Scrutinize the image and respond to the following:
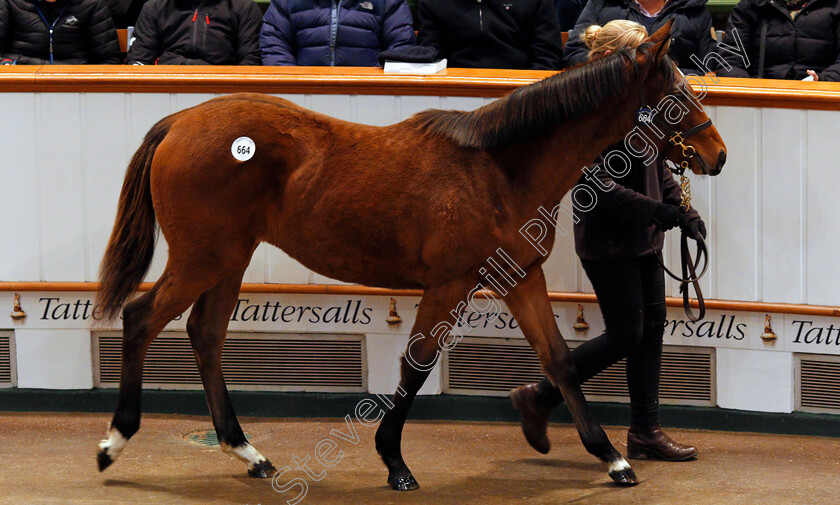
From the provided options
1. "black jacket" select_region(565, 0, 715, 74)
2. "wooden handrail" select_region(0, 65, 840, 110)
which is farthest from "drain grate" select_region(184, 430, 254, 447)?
"black jacket" select_region(565, 0, 715, 74)

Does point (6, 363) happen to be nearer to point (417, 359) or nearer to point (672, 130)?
point (417, 359)

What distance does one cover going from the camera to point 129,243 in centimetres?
496

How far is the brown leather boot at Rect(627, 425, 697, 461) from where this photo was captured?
5035 mm

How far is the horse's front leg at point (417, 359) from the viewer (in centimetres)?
458

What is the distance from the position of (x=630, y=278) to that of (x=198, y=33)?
133 inches

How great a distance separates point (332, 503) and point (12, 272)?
2.42 meters

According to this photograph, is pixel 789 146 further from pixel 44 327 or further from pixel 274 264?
pixel 44 327

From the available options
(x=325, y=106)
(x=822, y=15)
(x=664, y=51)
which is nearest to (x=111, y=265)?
(x=325, y=106)

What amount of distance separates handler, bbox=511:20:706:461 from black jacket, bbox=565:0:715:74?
1115 mm

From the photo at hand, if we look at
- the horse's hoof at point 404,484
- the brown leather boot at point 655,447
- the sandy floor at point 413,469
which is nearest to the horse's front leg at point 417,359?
the horse's hoof at point 404,484

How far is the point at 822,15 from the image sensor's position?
20.3 feet

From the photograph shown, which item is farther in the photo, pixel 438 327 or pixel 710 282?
pixel 710 282

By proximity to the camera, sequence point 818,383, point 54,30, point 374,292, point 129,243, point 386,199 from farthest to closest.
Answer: point 54,30 → point 374,292 → point 818,383 → point 129,243 → point 386,199

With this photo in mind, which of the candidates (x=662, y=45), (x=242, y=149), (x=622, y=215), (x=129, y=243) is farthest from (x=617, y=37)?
(x=129, y=243)
